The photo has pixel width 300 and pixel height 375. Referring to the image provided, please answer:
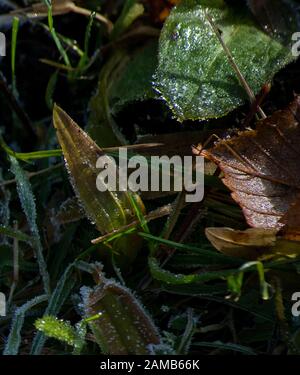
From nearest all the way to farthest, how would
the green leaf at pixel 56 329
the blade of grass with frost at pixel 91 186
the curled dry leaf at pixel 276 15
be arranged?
the green leaf at pixel 56 329
the blade of grass with frost at pixel 91 186
the curled dry leaf at pixel 276 15

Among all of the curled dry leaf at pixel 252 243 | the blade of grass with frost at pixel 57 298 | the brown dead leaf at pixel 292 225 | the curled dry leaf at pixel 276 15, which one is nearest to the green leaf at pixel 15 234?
the blade of grass with frost at pixel 57 298

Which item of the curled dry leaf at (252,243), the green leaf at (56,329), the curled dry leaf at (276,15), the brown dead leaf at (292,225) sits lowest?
the green leaf at (56,329)

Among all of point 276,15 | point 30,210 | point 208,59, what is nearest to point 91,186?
point 30,210

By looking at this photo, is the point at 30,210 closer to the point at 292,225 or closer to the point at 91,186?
the point at 91,186

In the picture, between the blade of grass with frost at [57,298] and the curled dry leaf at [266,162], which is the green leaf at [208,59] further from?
the blade of grass with frost at [57,298]

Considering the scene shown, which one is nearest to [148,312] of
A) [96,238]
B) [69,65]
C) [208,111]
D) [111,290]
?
[111,290]

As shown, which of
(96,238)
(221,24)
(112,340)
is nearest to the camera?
(112,340)
